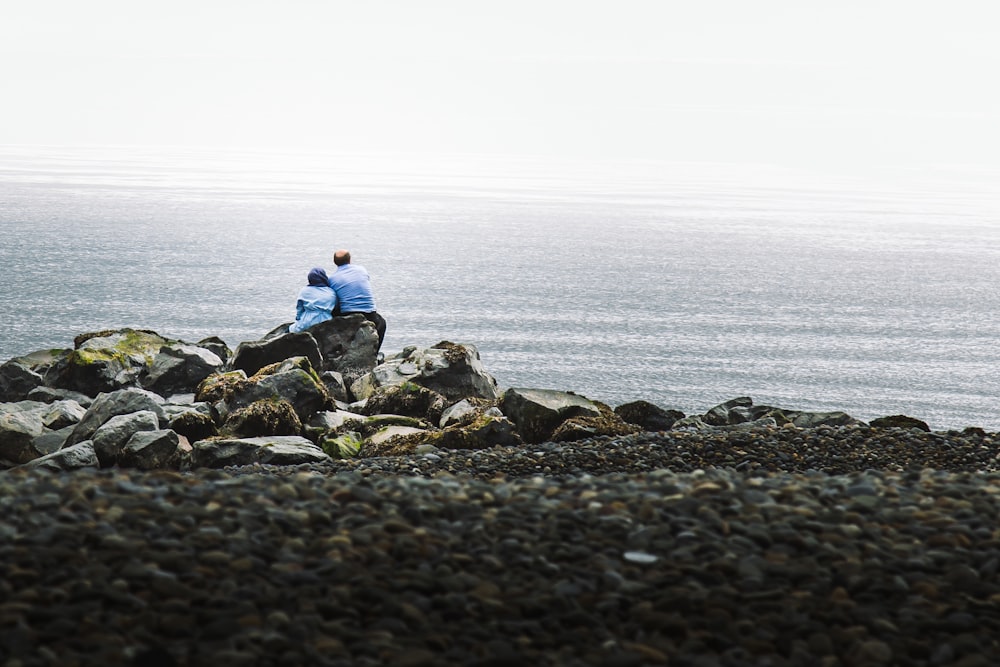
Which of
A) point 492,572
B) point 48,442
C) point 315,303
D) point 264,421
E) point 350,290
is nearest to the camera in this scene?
point 492,572

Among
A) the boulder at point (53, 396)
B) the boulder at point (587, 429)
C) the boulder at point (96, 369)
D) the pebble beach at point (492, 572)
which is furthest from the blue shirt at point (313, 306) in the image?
the pebble beach at point (492, 572)

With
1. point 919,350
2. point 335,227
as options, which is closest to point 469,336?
point 919,350

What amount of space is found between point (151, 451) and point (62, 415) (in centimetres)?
332

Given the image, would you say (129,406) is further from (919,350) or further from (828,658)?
(919,350)

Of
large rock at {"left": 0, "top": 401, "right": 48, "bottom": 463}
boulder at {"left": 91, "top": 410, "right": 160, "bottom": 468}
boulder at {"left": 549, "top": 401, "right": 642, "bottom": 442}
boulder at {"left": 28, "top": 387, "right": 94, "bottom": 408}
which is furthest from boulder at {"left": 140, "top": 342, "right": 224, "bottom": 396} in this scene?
boulder at {"left": 549, "top": 401, "right": 642, "bottom": 442}

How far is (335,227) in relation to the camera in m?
139

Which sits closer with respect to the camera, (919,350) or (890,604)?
(890,604)

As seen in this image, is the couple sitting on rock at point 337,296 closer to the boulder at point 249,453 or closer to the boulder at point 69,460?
the boulder at point 249,453

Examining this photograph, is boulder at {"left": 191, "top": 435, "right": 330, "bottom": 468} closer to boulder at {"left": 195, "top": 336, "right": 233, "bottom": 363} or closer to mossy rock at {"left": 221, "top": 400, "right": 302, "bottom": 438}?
mossy rock at {"left": 221, "top": 400, "right": 302, "bottom": 438}

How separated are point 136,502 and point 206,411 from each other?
10.0m

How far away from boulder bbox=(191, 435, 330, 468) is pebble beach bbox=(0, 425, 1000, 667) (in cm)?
635

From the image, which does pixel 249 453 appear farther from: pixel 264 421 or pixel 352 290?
pixel 352 290

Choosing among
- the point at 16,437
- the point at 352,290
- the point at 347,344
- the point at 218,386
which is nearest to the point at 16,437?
the point at 16,437

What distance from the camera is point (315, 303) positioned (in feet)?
Result: 70.1
